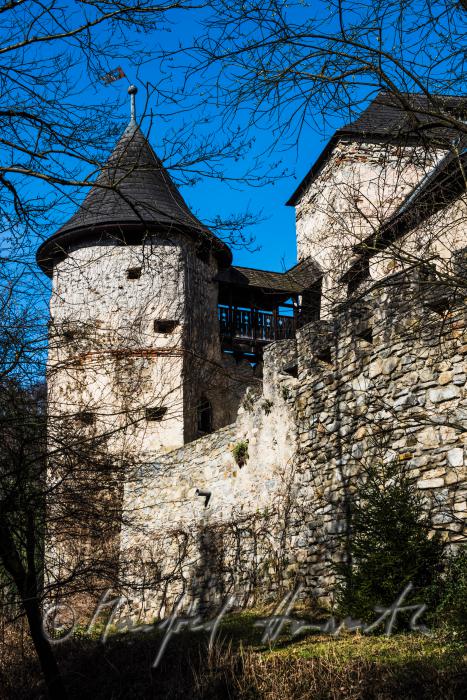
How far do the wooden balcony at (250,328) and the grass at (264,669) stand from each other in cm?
1405

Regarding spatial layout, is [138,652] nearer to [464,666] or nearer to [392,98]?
[464,666]

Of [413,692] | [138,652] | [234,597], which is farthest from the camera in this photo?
[234,597]

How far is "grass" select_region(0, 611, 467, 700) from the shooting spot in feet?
16.7

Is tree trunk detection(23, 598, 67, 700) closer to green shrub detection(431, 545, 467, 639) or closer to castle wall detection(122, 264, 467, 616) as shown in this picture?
castle wall detection(122, 264, 467, 616)

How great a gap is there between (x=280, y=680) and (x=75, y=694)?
1.98 m

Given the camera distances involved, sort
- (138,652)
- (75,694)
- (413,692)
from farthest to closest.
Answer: (138,652), (75,694), (413,692)

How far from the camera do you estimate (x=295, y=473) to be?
30.3 ft

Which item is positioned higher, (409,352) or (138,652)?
(409,352)

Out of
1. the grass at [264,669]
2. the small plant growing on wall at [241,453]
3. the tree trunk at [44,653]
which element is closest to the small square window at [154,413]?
Result: the tree trunk at [44,653]

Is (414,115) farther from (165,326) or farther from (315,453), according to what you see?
(165,326)

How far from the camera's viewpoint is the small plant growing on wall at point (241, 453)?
10898 mm

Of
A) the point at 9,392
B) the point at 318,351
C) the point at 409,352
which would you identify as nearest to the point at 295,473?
the point at 318,351

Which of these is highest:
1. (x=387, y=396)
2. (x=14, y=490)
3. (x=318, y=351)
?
(x=318, y=351)

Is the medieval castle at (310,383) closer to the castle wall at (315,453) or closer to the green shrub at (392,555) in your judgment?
the castle wall at (315,453)
